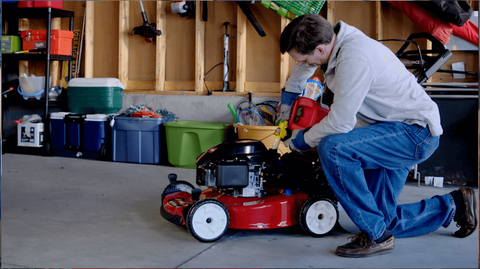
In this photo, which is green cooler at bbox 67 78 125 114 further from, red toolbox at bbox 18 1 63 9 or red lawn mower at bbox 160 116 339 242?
red lawn mower at bbox 160 116 339 242

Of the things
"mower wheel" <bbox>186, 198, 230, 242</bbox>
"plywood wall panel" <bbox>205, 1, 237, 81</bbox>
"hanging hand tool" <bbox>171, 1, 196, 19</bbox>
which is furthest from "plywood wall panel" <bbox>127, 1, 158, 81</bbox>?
"mower wheel" <bbox>186, 198, 230, 242</bbox>

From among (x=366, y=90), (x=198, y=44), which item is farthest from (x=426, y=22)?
(x=366, y=90)

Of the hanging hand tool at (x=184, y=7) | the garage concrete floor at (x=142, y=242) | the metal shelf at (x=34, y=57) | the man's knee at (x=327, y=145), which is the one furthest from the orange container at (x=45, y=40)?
the man's knee at (x=327, y=145)

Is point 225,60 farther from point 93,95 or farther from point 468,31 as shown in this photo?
point 468,31

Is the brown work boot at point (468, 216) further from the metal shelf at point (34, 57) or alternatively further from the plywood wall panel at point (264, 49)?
the metal shelf at point (34, 57)

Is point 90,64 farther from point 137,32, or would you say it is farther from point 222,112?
point 222,112

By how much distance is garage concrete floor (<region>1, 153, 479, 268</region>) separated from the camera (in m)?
1.91

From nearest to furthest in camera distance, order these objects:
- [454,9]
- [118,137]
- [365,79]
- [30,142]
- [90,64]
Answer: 1. [365,79]
2. [454,9]
3. [118,137]
4. [30,142]
5. [90,64]

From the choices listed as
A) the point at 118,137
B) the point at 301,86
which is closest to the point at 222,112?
the point at 118,137

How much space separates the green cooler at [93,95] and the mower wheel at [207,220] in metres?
3.45

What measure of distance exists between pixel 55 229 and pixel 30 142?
3380 mm

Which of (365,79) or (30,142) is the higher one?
(365,79)

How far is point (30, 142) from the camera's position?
17.7 feet

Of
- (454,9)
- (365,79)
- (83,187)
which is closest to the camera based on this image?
(365,79)
